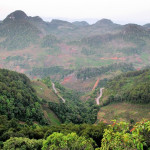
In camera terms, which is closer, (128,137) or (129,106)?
(128,137)

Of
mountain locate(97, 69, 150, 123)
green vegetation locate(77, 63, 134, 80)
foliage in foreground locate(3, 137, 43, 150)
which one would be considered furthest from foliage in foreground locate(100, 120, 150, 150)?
green vegetation locate(77, 63, 134, 80)

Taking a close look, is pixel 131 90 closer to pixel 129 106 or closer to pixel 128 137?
pixel 129 106

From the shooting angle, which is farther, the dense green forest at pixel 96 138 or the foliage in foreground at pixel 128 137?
the dense green forest at pixel 96 138

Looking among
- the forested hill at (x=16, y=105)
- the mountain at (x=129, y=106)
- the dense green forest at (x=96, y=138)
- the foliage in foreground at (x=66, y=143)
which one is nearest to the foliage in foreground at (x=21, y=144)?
the dense green forest at (x=96, y=138)

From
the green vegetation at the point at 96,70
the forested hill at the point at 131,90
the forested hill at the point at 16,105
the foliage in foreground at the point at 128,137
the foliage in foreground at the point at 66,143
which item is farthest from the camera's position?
the green vegetation at the point at 96,70

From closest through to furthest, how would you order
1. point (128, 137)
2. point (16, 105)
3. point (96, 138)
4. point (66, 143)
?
point (128, 137) → point (66, 143) → point (96, 138) → point (16, 105)

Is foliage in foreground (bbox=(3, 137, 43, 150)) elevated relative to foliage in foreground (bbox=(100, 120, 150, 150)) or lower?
lower

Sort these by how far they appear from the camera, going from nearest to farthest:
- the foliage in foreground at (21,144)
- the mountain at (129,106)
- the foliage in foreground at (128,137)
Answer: the foliage in foreground at (128,137) < the foliage in foreground at (21,144) < the mountain at (129,106)

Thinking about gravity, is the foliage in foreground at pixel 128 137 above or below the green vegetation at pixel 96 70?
above

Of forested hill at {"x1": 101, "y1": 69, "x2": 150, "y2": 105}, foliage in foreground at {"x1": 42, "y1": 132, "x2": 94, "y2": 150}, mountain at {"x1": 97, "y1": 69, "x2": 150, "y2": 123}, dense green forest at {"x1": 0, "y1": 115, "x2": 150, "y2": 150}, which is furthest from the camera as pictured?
forested hill at {"x1": 101, "y1": 69, "x2": 150, "y2": 105}

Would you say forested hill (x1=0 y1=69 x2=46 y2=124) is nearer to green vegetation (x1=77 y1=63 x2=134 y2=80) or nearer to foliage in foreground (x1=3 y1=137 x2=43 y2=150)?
foliage in foreground (x1=3 y1=137 x2=43 y2=150)

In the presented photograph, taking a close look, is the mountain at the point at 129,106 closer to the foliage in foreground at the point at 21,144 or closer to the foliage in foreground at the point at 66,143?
the foliage in foreground at the point at 21,144

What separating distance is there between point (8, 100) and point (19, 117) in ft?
23.4

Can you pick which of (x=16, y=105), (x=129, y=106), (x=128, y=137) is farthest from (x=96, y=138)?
(x=129, y=106)
